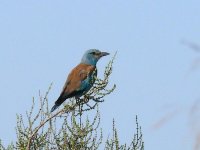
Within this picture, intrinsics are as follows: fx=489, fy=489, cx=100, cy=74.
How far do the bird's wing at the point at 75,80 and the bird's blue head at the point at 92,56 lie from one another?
0.38m

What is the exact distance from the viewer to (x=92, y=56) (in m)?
10.7

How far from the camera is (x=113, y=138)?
24.8 ft

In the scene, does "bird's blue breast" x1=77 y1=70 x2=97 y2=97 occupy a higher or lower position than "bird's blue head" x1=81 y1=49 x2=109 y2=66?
lower

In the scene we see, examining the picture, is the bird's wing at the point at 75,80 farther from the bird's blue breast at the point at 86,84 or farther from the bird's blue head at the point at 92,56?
the bird's blue head at the point at 92,56

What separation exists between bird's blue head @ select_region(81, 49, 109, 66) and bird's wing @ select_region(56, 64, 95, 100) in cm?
38

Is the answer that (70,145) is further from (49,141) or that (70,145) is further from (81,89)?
(81,89)

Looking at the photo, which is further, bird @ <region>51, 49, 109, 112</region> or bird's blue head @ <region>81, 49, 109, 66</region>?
bird's blue head @ <region>81, 49, 109, 66</region>

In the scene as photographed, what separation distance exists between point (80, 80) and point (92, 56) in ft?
3.96

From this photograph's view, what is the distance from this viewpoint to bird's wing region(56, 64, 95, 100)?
9477 millimetres

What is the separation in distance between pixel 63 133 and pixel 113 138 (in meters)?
0.85

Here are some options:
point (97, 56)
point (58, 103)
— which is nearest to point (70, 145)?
point (58, 103)

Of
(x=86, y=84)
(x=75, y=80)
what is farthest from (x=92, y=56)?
(x=86, y=84)

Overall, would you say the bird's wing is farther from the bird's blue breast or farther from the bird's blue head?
the bird's blue head

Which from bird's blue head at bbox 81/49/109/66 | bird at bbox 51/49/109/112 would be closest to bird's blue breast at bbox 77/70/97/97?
bird at bbox 51/49/109/112
